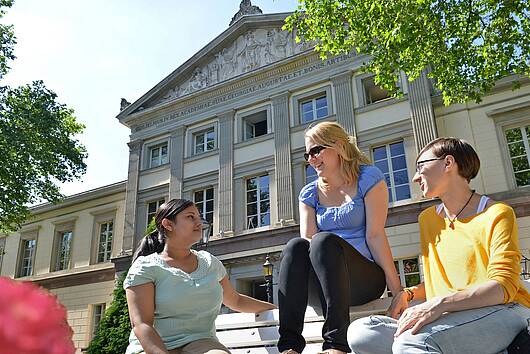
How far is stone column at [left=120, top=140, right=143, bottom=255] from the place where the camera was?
17.2 metres

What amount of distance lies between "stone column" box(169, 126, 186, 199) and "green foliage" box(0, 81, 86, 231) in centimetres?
311

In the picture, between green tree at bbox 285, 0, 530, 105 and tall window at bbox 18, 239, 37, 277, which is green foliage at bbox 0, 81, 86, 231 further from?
green tree at bbox 285, 0, 530, 105

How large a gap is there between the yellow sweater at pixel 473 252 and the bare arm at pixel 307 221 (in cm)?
74

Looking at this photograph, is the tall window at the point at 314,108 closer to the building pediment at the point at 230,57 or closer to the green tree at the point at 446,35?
the building pediment at the point at 230,57

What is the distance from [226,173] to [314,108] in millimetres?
3739

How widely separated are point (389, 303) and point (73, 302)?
1874 centimetres

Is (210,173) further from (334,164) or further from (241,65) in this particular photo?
(334,164)

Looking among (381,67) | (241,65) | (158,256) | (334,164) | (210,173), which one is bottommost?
(158,256)

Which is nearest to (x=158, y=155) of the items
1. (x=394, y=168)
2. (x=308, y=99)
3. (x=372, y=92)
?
(x=308, y=99)

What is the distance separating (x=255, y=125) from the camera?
16938 mm

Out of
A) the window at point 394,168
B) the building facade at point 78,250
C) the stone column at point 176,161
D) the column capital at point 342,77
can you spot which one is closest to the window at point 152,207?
the stone column at point 176,161

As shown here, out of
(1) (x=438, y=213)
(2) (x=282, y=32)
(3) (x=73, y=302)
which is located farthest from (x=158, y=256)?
(3) (x=73, y=302)

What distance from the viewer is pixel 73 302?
60.7 feet

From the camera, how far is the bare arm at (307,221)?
2.72 meters
